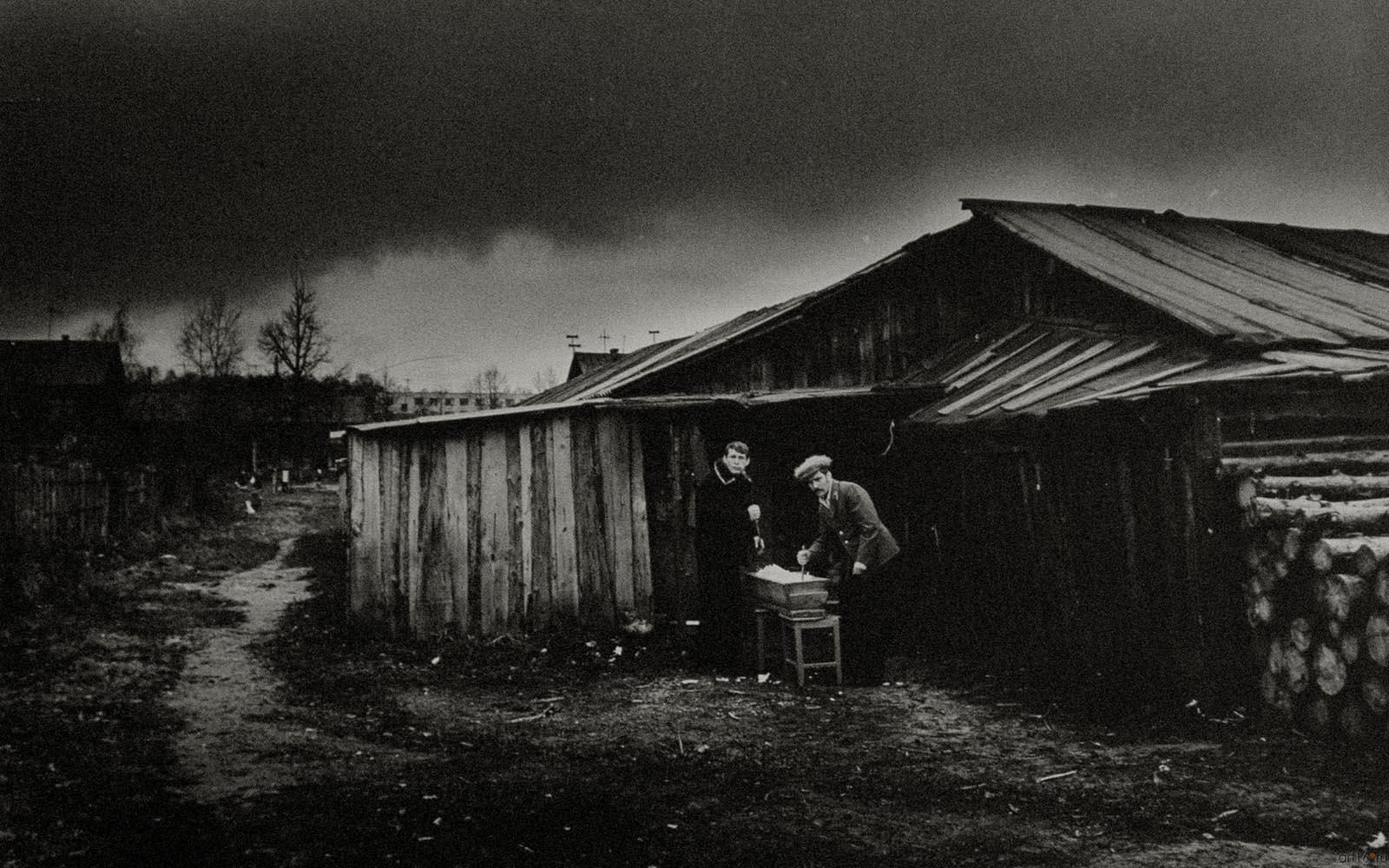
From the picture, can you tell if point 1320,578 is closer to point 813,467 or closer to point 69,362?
point 813,467

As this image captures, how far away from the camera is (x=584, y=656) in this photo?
31.9 ft

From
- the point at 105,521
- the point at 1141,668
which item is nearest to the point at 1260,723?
the point at 1141,668

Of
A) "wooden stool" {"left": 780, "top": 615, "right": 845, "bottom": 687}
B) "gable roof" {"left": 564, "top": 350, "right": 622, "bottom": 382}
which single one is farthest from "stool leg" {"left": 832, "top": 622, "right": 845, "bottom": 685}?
"gable roof" {"left": 564, "top": 350, "right": 622, "bottom": 382}

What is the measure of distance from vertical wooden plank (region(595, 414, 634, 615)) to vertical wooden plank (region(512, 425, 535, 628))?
2.72ft

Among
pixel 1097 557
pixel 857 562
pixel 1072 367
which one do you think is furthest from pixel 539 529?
pixel 1072 367

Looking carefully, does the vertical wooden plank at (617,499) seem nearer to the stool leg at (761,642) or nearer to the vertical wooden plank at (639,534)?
the vertical wooden plank at (639,534)

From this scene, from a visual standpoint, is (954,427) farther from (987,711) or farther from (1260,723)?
(1260,723)

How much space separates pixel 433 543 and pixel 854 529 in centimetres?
480

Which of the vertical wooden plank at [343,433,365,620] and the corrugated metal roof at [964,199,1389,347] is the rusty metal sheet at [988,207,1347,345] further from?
the vertical wooden plank at [343,433,365,620]

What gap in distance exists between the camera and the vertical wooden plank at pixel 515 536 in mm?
10188

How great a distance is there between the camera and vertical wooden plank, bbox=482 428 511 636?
1017 cm

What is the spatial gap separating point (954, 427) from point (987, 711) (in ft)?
10.2

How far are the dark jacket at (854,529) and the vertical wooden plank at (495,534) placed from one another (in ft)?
11.9

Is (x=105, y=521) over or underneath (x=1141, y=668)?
over
